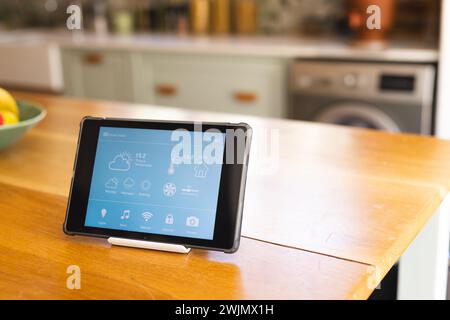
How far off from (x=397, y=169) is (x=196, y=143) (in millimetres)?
493

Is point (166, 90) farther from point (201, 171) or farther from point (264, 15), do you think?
point (201, 171)

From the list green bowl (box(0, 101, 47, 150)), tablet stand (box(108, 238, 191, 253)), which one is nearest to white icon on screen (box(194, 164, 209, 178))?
tablet stand (box(108, 238, 191, 253))

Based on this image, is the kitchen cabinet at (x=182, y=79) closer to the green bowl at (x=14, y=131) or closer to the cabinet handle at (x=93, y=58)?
the cabinet handle at (x=93, y=58)

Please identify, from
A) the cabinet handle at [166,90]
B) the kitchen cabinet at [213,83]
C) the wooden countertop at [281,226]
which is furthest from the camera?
the cabinet handle at [166,90]

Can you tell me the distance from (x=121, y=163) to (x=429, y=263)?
2.34 feet

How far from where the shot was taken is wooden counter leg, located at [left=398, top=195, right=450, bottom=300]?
Result: 1.24m

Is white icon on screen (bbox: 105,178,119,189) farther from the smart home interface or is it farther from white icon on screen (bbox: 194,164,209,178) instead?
white icon on screen (bbox: 194,164,209,178)

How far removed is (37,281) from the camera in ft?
2.57

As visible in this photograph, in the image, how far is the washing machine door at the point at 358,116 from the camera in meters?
2.61

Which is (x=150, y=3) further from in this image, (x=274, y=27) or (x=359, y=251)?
(x=359, y=251)

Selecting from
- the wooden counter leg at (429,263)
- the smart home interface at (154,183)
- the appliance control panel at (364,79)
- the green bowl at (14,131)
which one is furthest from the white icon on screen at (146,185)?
the appliance control panel at (364,79)

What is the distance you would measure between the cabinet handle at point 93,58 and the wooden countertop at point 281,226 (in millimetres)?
2016

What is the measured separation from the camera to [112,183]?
2.93ft

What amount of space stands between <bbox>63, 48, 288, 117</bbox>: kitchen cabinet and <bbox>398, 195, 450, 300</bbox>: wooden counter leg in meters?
1.69
